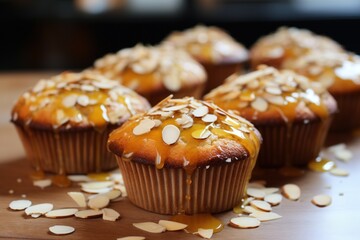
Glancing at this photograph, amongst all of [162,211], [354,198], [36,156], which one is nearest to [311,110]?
[354,198]

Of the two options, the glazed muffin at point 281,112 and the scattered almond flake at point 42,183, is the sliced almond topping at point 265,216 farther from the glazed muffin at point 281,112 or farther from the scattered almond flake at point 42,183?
the scattered almond flake at point 42,183

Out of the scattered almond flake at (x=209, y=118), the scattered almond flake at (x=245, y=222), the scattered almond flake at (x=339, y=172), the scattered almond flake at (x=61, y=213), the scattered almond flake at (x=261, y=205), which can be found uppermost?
the scattered almond flake at (x=209, y=118)

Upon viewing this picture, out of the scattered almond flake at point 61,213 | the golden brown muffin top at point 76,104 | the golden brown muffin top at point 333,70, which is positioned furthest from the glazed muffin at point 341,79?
the scattered almond flake at point 61,213

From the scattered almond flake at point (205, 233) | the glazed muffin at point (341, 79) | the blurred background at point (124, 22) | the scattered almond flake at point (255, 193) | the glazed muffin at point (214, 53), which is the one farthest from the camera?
the blurred background at point (124, 22)

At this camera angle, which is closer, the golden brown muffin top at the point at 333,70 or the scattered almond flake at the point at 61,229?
the scattered almond flake at the point at 61,229

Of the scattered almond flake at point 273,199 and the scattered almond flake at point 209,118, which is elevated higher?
the scattered almond flake at point 209,118

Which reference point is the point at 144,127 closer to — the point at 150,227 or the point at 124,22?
the point at 150,227

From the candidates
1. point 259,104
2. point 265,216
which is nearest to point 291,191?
point 265,216

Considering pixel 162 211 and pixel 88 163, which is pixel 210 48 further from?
pixel 162 211
